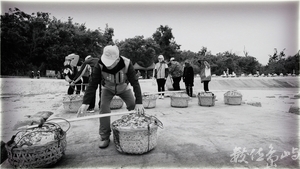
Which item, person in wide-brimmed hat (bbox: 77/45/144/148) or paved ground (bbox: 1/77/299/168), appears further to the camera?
person in wide-brimmed hat (bbox: 77/45/144/148)

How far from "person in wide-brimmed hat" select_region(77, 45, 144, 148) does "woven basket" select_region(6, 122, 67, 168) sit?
0.63m

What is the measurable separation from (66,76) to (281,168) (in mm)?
5264

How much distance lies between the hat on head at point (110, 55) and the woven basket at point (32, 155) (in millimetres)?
1116

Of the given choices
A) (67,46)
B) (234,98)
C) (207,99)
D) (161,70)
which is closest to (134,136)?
(207,99)

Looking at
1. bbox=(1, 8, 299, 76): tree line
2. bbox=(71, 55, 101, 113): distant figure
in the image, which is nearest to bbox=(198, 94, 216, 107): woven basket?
bbox=(71, 55, 101, 113): distant figure

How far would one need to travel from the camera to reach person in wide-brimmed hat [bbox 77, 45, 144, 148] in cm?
264

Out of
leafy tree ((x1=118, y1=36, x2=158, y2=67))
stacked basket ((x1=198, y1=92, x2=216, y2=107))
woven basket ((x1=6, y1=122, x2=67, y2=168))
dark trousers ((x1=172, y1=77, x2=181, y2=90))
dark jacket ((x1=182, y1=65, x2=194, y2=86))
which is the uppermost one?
leafy tree ((x1=118, y1=36, x2=158, y2=67))

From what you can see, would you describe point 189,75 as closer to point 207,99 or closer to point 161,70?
point 161,70

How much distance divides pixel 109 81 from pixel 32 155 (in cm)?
124

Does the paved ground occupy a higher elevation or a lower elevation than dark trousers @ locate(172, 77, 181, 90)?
lower

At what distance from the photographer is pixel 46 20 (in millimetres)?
30078

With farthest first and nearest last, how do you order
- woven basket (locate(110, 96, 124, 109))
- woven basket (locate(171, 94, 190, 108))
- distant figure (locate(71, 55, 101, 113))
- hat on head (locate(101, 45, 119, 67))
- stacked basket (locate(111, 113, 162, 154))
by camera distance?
woven basket (locate(171, 94, 190, 108)), woven basket (locate(110, 96, 124, 109)), distant figure (locate(71, 55, 101, 113)), hat on head (locate(101, 45, 119, 67)), stacked basket (locate(111, 113, 162, 154))

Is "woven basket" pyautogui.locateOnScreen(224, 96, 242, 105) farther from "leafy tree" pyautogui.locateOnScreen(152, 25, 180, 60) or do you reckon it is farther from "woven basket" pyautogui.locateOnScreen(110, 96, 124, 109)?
"leafy tree" pyautogui.locateOnScreen(152, 25, 180, 60)

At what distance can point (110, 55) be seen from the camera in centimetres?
261
